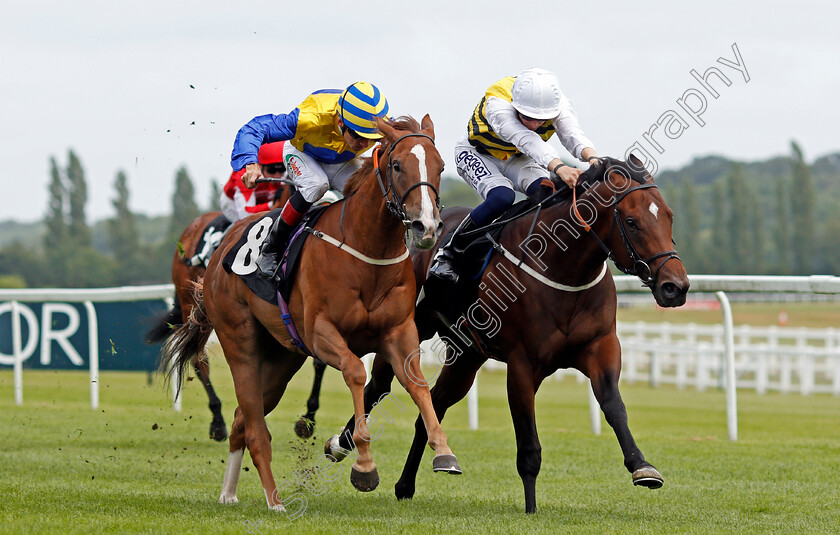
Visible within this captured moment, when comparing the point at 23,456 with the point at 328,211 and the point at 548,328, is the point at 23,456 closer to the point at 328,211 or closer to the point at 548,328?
the point at 328,211

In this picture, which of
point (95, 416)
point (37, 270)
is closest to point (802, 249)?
point (37, 270)

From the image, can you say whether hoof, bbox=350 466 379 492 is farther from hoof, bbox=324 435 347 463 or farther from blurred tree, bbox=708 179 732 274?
blurred tree, bbox=708 179 732 274

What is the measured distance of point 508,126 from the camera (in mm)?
5934

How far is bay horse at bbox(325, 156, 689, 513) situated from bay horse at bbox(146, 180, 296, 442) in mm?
2956

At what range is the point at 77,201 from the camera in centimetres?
4475

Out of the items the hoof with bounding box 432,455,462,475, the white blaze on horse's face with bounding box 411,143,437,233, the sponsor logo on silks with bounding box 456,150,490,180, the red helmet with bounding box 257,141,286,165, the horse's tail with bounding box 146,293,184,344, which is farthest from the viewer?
the horse's tail with bounding box 146,293,184,344

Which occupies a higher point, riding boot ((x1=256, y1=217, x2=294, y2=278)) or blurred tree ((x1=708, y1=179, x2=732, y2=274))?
blurred tree ((x1=708, y1=179, x2=732, y2=274))

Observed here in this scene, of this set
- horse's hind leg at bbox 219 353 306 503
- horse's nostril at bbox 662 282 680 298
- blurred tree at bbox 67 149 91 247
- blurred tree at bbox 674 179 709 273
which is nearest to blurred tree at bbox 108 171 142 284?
blurred tree at bbox 67 149 91 247

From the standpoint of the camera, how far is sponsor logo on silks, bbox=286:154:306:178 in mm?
6016

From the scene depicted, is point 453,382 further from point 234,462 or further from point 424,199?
point 424,199

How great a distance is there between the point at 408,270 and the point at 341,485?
6.56ft

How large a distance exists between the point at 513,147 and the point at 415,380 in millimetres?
1887

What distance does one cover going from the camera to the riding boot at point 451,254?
609 centimetres

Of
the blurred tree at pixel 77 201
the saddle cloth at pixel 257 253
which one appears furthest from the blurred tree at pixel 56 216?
the saddle cloth at pixel 257 253
